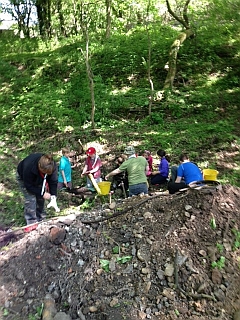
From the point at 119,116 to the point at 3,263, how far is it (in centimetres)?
715

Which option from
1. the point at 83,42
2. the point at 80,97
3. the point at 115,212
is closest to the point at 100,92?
the point at 80,97

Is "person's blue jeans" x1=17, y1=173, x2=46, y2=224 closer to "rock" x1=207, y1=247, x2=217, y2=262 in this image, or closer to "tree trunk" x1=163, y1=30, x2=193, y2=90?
"rock" x1=207, y1=247, x2=217, y2=262

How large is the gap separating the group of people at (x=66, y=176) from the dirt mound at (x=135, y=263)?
73cm

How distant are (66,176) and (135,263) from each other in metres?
3.67

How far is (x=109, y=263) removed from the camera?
12.7 ft

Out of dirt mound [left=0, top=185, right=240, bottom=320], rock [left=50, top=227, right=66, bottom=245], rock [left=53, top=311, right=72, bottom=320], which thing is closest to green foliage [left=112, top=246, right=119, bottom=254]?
dirt mound [left=0, top=185, right=240, bottom=320]

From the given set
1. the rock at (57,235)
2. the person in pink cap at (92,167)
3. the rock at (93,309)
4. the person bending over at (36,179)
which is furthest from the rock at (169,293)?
the person in pink cap at (92,167)

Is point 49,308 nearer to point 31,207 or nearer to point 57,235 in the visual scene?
point 57,235

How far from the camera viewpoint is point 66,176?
7.13 metres

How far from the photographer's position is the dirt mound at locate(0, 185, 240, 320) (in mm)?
3475

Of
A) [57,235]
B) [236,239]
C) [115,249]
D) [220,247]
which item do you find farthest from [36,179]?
[236,239]

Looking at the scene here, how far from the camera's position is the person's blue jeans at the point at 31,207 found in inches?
203

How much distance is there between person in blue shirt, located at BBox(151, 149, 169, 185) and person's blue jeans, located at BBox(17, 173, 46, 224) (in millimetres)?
2619

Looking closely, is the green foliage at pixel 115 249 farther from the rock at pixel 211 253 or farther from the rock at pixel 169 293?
the rock at pixel 211 253
